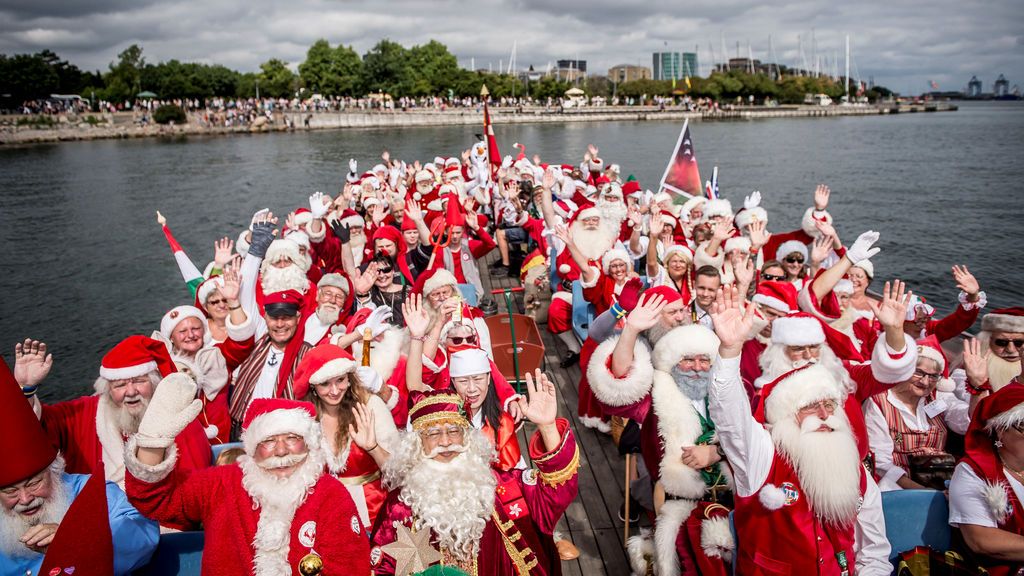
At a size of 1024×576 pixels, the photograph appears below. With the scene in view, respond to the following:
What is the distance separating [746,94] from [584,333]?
100m

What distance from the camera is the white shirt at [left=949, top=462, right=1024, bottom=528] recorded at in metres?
2.67

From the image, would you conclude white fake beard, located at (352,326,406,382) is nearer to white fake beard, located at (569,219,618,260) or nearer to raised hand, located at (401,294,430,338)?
raised hand, located at (401,294,430,338)

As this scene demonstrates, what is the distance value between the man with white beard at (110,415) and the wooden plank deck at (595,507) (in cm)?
225

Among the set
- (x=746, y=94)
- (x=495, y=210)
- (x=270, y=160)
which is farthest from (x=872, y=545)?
(x=746, y=94)

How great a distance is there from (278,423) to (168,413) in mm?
445

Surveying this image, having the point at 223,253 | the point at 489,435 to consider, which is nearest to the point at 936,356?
the point at 489,435

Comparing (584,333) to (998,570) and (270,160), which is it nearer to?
(998,570)

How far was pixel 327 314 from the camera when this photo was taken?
4.54 meters

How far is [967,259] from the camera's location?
19.4m

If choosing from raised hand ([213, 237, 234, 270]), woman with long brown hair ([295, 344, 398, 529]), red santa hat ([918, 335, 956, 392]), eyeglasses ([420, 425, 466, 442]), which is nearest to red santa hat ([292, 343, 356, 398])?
woman with long brown hair ([295, 344, 398, 529])

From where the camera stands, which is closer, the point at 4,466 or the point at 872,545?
the point at 4,466

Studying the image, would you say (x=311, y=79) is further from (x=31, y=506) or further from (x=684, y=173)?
(x=31, y=506)

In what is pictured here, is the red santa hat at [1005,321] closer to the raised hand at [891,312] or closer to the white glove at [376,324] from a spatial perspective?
the raised hand at [891,312]

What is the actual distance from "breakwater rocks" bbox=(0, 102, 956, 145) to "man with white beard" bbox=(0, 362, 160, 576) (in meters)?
50.2
